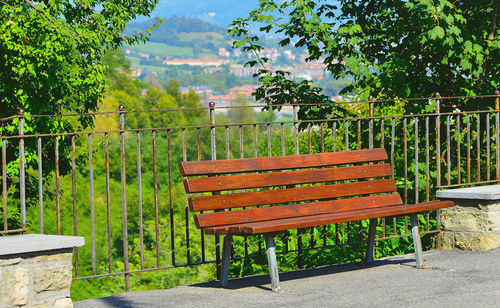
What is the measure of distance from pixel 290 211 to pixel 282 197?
0.39 feet

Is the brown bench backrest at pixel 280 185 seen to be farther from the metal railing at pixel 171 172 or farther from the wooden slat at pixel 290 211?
the metal railing at pixel 171 172

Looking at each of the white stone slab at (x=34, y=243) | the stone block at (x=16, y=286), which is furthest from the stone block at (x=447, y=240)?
the stone block at (x=16, y=286)

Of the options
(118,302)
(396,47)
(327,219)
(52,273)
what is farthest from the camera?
(396,47)

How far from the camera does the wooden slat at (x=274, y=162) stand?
5156mm

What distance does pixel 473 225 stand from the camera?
658 cm

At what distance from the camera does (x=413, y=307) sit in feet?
15.1

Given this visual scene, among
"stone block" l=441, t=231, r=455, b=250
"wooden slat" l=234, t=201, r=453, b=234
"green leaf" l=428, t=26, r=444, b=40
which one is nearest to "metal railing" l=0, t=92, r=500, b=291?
"stone block" l=441, t=231, r=455, b=250

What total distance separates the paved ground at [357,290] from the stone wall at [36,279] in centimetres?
45

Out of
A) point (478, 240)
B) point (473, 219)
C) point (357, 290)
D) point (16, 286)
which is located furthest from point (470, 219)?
point (16, 286)

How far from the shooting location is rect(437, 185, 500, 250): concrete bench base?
650cm

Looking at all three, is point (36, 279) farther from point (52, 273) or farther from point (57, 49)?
point (57, 49)

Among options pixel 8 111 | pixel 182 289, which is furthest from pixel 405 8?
pixel 8 111

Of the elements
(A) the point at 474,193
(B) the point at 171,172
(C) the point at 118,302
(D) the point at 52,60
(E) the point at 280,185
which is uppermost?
(D) the point at 52,60

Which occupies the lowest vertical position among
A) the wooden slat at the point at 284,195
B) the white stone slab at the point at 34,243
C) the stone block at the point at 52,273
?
the stone block at the point at 52,273
